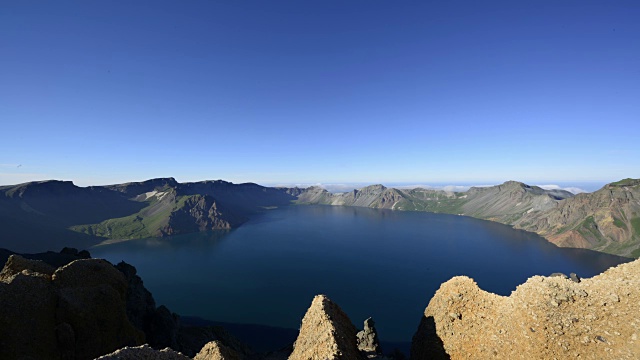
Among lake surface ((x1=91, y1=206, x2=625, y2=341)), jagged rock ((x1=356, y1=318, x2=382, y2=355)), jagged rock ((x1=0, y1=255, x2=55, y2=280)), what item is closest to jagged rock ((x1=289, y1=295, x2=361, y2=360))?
jagged rock ((x1=356, y1=318, x2=382, y2=355))

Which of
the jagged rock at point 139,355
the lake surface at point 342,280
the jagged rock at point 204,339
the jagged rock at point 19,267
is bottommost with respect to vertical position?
the lake surface at point 342,280

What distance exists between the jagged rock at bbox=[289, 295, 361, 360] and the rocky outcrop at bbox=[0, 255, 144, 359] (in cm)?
2681

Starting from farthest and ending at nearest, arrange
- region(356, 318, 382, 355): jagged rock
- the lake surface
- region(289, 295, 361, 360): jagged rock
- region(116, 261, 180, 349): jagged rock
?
the lake surface
region(356, 318, 382, 355): jagged rock
region(116, 261, 180, 349): jagged rock
region(289, 295, 361, 360): jagged rock

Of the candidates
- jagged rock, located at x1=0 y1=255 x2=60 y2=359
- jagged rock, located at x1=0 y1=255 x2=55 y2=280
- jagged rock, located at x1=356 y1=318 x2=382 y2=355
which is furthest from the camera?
jagged rock, located at x1=356 y1=318 x2=382 y2=355

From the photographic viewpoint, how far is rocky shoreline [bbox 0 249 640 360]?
20766mm

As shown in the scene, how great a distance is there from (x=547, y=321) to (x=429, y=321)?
11746 millimetres

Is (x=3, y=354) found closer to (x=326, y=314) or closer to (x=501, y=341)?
(x=326, y=314)

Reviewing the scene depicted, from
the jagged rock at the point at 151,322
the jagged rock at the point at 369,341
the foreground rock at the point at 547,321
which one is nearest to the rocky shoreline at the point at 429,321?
the foreground rock at the point at 547,321

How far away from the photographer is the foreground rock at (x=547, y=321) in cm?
2011

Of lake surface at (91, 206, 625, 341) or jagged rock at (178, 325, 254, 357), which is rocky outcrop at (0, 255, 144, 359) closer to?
jagged rock at (178, 325, 254, 357)

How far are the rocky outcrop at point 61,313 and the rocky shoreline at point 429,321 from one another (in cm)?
10

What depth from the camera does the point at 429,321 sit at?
30641mm

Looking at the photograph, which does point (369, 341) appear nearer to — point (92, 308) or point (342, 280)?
point (92, 308)

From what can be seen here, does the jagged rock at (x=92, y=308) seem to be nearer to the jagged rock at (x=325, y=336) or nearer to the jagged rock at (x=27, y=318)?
the jagged rock at (x=27, y=318)
